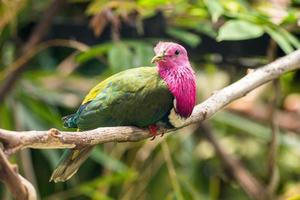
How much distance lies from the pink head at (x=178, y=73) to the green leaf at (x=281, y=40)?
1.22 ft

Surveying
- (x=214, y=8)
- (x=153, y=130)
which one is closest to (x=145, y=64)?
(x=214, y=8)

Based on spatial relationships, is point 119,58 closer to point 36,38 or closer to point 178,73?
point 36,38

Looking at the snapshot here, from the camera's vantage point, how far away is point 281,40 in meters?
1.18

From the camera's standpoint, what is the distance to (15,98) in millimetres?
1827

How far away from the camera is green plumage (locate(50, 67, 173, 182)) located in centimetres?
81

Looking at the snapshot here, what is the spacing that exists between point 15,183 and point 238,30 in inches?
17.9

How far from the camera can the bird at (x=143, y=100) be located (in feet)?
2.66

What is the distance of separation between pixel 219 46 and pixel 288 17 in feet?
1.11

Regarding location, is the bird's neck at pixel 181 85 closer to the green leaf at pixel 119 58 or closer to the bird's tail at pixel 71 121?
the bird's tail at pixel 71 121

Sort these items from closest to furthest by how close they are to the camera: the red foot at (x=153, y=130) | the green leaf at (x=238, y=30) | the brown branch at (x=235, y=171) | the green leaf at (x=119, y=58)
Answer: the red foot at (x=153, y=130)
the green leaf at (x=238, y=30)
the green leaf at (x=119, y=58)
the brown branch at (x=235, y=171)

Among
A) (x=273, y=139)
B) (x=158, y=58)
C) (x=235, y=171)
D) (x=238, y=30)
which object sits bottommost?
(x=235, y=171)

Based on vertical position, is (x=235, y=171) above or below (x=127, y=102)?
below

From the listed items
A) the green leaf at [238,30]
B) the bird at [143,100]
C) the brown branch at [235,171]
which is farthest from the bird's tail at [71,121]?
the brown branch at [235,171]

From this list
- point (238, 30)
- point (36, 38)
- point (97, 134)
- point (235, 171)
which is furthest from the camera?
point (235, 171)
